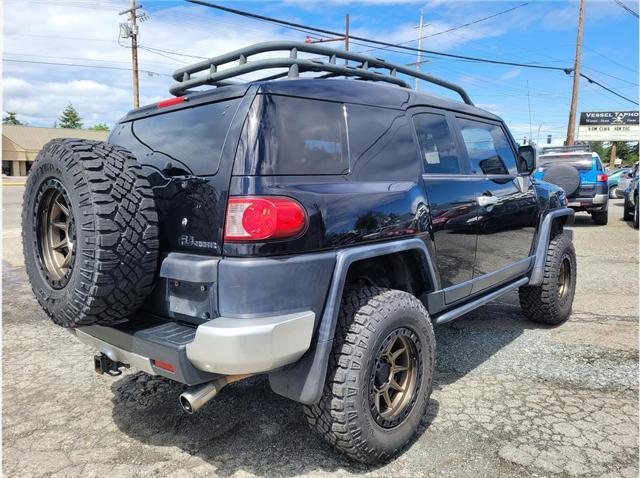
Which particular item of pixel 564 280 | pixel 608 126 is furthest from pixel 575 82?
pixel 608 126

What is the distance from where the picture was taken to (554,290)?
177 inches

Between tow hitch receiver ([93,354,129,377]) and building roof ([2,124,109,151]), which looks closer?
tow hitch receiver ([93,354,129,377])

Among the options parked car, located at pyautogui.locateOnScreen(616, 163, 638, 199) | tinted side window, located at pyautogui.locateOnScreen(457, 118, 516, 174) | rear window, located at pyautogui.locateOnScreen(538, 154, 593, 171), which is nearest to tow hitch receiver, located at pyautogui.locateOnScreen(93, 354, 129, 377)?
tinted side window, located at pyautogui.locateOnScreen(457, 118, 516, 174)

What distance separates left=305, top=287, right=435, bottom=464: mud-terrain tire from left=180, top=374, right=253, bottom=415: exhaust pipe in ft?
1.58

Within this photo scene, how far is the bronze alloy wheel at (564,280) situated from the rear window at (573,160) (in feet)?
25.5

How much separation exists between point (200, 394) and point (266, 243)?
29.9 inches

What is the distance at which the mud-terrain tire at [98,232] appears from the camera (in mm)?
2105

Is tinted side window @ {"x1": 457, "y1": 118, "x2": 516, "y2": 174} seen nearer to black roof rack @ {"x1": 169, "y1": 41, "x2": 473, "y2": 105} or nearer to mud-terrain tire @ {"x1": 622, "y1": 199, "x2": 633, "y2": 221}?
black roof rack @ {"x1": 169, "y1": 41, "x2": 473, "y2": 105}

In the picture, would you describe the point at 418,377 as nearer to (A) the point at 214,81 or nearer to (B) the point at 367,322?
(B) the point at 367,322

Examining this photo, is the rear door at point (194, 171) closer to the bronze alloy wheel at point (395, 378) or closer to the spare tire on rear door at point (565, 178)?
the bronze alloy wheel at point (395, 378)

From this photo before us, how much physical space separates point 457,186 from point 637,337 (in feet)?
8.76

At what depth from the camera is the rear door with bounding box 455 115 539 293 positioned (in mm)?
3547

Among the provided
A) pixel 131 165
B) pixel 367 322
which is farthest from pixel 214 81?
pixel 367 322

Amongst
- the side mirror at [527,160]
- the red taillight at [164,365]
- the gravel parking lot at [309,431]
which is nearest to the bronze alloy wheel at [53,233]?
the red taillight at [164,365]
